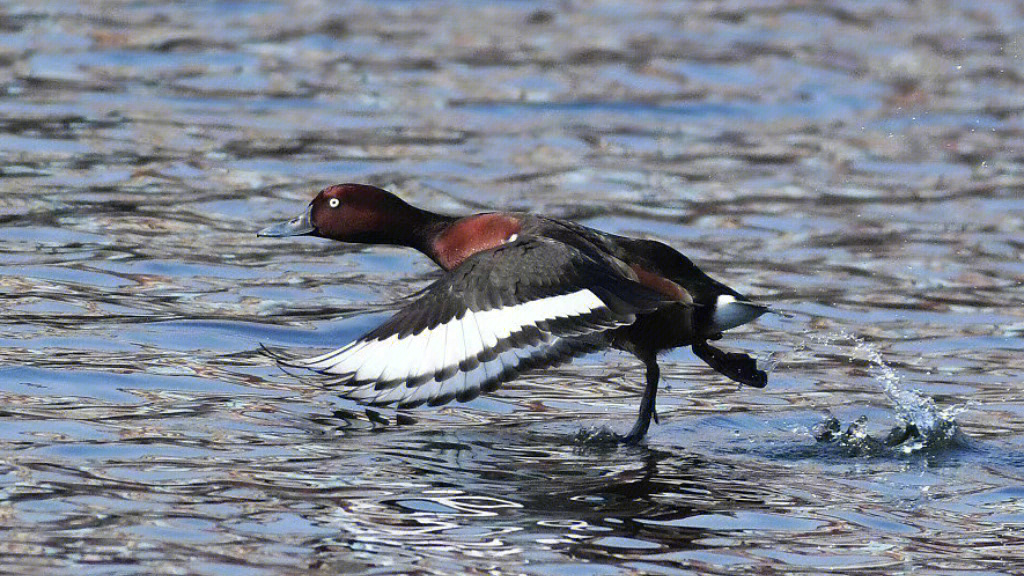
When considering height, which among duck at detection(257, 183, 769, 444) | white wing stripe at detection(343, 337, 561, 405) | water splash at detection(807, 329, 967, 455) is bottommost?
water splash at detection(807, 329, 967, 455)

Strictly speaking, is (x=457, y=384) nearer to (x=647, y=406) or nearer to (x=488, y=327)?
(x=488, y=327)

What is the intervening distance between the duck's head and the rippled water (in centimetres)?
63

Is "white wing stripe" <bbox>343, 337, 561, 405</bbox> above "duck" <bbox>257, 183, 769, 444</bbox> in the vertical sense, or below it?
below

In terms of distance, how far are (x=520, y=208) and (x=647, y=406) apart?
14.4ft

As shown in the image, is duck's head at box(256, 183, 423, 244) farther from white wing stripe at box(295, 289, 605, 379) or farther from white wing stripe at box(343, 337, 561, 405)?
white wing stripe at box(343, 337, 561, 405)

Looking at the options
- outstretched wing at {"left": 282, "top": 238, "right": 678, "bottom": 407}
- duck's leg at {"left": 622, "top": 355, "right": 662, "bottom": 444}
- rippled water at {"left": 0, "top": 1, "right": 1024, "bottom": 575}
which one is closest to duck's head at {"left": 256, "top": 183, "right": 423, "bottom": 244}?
rippled water at {"left": 0, "top": 1, "right": 1024, "bottom": 575}

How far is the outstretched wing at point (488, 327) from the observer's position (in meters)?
5.32

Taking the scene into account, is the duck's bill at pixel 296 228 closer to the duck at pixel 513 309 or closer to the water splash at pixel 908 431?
the duck at pixel 513 309

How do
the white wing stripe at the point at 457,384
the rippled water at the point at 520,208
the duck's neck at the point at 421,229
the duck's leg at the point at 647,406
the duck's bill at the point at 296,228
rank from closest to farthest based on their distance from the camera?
the rippled water at the point at 520,208, the white wing stripe at the point at 457,384, the duck's leg at the point at 647,406, the duck's neck at the point at 421,229, the duck's bill at the point at 296,228

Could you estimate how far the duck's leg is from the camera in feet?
19.7

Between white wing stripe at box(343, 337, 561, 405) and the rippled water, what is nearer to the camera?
the rippled water

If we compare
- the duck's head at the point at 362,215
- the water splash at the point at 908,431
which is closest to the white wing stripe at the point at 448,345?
the duck's head at the point at 362,215

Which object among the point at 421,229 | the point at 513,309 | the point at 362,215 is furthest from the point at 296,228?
the point at 513,309

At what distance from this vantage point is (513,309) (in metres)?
5.51
